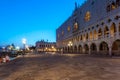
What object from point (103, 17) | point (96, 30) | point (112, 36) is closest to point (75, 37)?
point (96, 30)

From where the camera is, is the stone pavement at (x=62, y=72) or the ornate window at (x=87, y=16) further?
the ornate window at (x=87, y=16)

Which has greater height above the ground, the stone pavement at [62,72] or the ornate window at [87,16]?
the ornate window at [87,16]

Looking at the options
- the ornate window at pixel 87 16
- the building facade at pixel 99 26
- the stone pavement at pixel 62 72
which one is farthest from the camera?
the ornate window at pixel 87 16

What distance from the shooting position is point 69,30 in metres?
88.8

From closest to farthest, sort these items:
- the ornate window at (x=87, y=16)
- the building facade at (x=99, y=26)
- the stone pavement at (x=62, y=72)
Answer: the stone pavement at (x=62, y=72)
the building facade at (x=99, y=26)
the ornate window at (x=87, y=16)

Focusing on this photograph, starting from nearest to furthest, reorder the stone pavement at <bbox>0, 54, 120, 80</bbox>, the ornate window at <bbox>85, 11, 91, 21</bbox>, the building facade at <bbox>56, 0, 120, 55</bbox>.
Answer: the stone pavement at <bbox>0, 54, 120, 80</bbox> → the building facade at <bbox>56, 0, 120, 55</bbox> → the ornate window at <bbox>85, 11, 91, 21</bbox>

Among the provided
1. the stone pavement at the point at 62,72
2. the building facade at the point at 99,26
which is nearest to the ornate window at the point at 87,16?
the building facade at the point at 99,26

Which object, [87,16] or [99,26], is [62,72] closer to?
[99,26]

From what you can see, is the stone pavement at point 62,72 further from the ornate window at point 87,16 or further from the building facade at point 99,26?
the ornate window at point 87,16

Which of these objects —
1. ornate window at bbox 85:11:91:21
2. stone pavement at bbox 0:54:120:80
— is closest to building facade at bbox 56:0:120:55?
ornate window at bbox 85:11:91:21

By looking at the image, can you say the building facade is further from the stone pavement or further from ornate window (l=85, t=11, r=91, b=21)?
the stone pavement

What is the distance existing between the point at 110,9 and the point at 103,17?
13.4 ft

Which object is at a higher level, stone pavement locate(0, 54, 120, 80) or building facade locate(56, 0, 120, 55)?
building facade locate(56, 0, 120, 55)

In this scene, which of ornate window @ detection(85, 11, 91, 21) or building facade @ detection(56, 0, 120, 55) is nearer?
building facade @ detection(56, 0, 120, 55)
